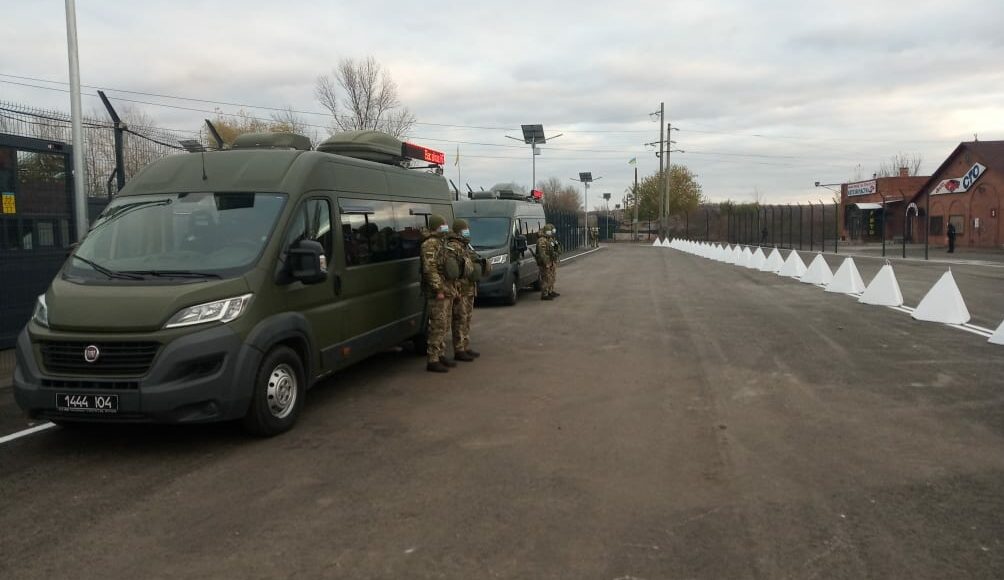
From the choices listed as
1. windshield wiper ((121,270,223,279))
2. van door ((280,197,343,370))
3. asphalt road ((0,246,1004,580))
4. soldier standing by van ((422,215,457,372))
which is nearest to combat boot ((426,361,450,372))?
soldier standing by van ((422,215,457,372))

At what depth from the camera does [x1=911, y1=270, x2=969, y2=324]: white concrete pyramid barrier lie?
11.8m

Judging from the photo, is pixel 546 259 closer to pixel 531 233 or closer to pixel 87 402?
pixel 531 233

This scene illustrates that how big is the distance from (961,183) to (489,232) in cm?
4141

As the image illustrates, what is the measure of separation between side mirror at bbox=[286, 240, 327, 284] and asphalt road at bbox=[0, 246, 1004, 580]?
1.27 meters

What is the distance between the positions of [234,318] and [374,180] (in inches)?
116

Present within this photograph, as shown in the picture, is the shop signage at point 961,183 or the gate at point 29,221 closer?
the gate at point 29,221

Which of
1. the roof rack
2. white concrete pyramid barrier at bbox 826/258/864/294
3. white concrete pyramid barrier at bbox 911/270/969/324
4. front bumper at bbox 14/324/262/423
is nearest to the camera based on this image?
front bumper at bbox 14/324/262/423

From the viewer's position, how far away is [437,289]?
8188 mm

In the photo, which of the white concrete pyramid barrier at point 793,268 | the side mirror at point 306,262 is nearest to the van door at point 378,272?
the side mirror at point 306,262

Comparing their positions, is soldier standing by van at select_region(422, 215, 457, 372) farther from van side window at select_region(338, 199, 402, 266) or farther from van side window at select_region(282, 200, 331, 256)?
van side window at select_region(282, 200, 331, 256)

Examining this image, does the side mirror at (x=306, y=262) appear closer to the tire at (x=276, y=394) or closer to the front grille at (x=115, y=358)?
the tire at (x=276, y=394)

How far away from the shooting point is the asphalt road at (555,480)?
12.1 feet

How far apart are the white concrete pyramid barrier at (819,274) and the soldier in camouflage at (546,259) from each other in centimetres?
757

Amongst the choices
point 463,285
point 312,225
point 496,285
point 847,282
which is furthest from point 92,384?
point 847,282
